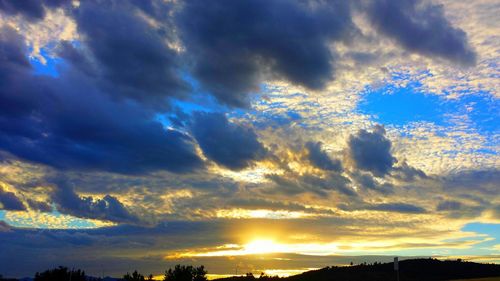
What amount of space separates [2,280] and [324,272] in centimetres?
6985

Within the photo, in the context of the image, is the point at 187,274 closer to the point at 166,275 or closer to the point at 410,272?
the point at 166,275

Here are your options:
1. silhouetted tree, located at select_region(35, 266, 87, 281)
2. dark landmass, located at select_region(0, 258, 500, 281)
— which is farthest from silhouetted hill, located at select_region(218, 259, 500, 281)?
silhouetted tree, located at select_region(35, 266, 87, 281)

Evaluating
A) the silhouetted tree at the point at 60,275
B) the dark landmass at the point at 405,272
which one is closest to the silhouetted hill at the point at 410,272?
the dark landmass at the point at 405,272

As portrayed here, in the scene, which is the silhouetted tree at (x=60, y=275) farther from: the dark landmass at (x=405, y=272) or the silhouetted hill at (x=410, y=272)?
the silhouetted hill at (x=410, y=272)

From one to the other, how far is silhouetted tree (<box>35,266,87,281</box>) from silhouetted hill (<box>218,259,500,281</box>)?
31.7m

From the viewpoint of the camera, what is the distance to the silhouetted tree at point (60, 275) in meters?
73.7

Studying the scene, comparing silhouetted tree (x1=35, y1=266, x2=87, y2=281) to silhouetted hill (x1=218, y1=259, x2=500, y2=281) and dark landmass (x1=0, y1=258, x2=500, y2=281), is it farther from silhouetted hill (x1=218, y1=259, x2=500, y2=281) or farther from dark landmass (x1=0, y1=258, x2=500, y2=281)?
silhouetted hill (x1=218, y1=259, x2=500, y2=281)

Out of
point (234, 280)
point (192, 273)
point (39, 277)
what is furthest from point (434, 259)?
point (39, 277)

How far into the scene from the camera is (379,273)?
87125 millimetres

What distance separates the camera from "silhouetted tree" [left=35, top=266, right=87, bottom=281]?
73.7 metres

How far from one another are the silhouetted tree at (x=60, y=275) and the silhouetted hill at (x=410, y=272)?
31.7 meters

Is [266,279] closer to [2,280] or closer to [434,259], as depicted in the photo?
[434,259]

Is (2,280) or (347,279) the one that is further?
(2,280)

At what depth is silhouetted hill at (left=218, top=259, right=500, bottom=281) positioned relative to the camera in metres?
85.1
